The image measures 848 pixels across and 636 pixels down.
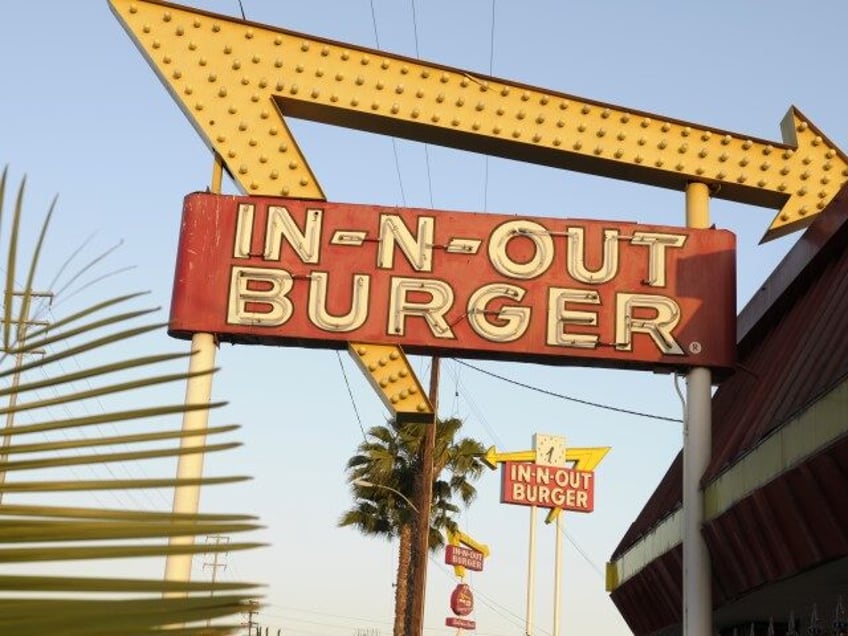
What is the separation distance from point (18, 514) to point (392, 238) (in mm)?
12420

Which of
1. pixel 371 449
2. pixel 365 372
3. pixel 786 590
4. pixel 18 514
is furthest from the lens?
pixel 371 449

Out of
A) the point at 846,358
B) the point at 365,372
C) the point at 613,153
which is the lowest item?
the point at 846,358

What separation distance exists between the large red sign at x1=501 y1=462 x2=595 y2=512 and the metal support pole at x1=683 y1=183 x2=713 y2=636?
121ft

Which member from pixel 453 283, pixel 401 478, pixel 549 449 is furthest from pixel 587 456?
pixel 453 283

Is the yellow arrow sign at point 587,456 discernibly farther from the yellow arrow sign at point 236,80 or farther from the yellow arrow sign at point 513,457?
the yellow arrow sign at point 236,80

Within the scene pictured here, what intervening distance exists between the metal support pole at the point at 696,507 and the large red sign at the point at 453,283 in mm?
328

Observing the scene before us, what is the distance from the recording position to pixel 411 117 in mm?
13398

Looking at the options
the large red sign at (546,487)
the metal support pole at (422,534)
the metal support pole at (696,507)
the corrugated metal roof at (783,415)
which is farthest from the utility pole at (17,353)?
the large red sign at (546,487)

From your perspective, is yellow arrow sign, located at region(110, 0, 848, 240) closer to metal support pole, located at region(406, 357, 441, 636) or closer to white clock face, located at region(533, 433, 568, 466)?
metal support pole, located at region(406, 357, 441, 636)

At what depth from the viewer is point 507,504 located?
164ft

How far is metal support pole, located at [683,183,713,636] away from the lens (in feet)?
39.2

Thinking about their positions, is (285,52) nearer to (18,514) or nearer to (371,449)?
(18,514)

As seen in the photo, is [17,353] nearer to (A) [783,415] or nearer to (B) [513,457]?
(A) [783,415]

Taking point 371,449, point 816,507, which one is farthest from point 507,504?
point 816,507
